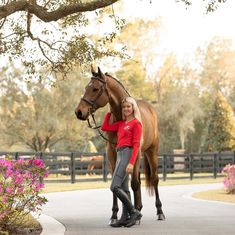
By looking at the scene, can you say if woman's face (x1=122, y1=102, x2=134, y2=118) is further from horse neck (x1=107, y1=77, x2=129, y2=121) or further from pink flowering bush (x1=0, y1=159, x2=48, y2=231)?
pink flowering bush (x1=0, y1=159, x2=48, y2=231)

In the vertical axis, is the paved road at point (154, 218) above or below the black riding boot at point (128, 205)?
below

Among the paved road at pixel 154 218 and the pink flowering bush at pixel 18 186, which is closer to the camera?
the pink flowering bush at pixel 18 186

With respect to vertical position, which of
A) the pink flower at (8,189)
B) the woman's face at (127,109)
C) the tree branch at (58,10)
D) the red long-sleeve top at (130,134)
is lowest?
the pink flower at (8,189)

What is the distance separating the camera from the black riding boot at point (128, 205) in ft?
34.3

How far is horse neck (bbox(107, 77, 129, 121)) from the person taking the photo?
11.0m

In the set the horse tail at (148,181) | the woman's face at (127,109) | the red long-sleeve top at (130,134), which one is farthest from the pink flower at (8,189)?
the horse tail at (148,181)

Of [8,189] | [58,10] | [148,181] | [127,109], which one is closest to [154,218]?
[148,181]

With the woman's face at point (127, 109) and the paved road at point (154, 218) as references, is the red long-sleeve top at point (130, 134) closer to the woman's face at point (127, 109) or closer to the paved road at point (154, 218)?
the woman's face at point (127, 109)

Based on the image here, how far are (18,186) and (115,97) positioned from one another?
2359 millimetres

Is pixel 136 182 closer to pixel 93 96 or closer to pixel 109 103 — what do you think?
pixel 109 103

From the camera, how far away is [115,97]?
11.1 metres

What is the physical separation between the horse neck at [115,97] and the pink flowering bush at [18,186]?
1.58 meters

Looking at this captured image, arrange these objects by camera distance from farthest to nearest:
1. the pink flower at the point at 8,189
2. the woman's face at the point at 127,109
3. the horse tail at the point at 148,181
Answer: the horse tail at the point at 148,181 → the woman's face at the point at 127,109 → the pink flower at the point at 8,189

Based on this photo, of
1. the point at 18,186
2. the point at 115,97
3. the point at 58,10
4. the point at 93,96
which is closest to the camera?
the point at 18,186
